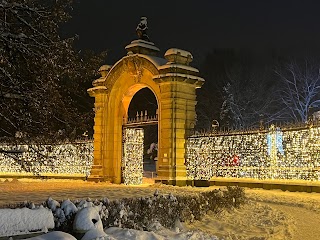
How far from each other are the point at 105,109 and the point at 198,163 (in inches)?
260

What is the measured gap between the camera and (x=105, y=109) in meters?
25.3

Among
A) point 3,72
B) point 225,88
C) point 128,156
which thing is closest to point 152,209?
point 3,72

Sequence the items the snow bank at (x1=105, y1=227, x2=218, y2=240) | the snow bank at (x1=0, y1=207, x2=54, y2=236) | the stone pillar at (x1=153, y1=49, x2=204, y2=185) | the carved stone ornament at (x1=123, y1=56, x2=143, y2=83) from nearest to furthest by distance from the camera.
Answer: the snow bank at (x1=0, y1=207, x2=54, y2=236) → the snow bank at (x1=105, y1=227, x2=218, y2=240) → the stone pillar at (x1=153, y1=49, x2=204, y2=185) → the carved stone ornament at (x1=123, y1=56, x2=143, y2=83)

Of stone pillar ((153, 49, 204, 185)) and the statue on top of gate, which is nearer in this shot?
stone pillar ((153, 49, 204, 185))

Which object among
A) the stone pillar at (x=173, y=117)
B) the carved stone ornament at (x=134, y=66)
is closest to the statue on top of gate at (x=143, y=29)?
the carved stone ornament at (x=134, y=66)

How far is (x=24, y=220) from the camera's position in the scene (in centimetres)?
768

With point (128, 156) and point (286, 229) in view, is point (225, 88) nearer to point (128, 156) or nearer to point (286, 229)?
point (128, 156)

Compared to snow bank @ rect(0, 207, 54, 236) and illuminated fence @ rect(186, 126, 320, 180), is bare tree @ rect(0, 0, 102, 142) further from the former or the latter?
illuminated fence @ rect(186, 126, 320, 180)

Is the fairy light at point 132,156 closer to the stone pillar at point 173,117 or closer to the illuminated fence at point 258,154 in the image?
the stone pillar at point 173,117

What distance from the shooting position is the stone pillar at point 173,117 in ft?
71.1

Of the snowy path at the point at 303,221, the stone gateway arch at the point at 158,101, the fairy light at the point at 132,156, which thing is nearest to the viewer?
the snowy path at the point at 303,221

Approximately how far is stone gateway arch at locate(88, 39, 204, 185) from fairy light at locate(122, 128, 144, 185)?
36cm

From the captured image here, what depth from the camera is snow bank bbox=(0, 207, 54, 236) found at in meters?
7.45

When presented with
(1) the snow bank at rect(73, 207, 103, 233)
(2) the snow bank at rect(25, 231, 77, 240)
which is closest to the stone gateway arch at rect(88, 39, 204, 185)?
(1) the snow bank at rect(73, 207, 103, 233)
